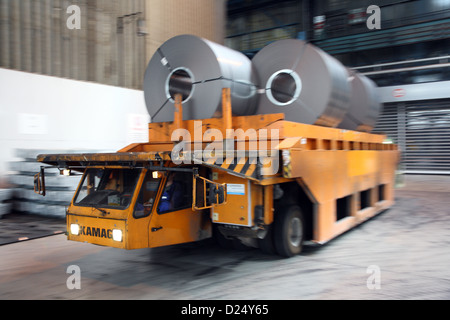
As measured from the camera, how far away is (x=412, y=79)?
1517 centimetres

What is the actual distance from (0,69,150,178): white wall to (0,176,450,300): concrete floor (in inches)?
148

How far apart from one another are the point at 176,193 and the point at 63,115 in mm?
6589

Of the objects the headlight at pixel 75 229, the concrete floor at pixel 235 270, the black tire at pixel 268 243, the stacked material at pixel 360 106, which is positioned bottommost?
the concrete floor at pixel 235 270

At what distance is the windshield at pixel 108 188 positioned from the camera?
161 inches

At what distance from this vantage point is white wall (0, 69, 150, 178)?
8.66m

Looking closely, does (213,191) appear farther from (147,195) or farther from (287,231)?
(287,231)

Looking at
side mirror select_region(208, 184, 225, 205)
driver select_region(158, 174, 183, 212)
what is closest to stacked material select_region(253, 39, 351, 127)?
driver select_region(158, 174, 183, 212)

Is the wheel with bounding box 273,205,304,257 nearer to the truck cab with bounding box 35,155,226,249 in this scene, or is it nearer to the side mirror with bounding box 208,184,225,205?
the truck cab with bounding box 35,155,226,249

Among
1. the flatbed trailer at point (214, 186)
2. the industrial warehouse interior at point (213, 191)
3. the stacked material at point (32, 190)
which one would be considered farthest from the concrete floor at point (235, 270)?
the stacked material at point (32, 190)

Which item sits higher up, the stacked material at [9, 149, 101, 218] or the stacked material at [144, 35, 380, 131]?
the stacked material at [144, 35, 380, 131]

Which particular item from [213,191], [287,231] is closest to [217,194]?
[213,191]

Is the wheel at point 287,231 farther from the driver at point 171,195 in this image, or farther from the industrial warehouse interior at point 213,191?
the driver at point 171,195

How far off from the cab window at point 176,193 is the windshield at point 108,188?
0.33 m
